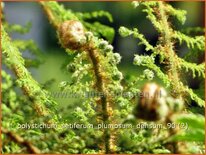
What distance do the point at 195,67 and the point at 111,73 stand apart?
0.28 metres

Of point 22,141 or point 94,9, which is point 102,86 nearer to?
point 22,141

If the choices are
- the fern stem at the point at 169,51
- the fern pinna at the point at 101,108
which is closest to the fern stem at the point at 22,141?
the fern pinna at the point at 101,108

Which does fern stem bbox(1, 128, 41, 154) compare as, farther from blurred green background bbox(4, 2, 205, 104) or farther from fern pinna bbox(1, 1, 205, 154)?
blurred green background bbox(4, 2, 205, 104)

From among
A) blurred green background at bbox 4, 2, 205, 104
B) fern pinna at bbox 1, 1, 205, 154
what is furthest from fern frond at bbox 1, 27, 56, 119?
blurred green background at bbox 4, 2, 205, 104

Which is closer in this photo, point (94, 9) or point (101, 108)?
point (101, 108)

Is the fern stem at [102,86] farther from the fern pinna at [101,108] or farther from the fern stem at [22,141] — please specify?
the fern stem at [22,141]

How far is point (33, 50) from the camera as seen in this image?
1537 millimetres

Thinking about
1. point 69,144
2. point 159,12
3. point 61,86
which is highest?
point 159,12

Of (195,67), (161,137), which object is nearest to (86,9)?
(195,67)

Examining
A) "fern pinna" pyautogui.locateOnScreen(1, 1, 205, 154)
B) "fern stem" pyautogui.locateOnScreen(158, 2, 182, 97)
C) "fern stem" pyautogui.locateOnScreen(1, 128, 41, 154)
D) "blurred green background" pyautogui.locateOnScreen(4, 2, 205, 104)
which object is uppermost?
"blurred green background" pyautogui.locateOnScreen(4, 2, 205, 104)

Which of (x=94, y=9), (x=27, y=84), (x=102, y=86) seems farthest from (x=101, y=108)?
(x=94, y=9)

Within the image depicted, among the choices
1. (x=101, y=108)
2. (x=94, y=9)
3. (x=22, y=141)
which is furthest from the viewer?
(x=94, y=9)

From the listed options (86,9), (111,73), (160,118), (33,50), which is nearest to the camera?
(160,118)

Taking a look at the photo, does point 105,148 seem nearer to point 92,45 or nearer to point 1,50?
point 92,45
